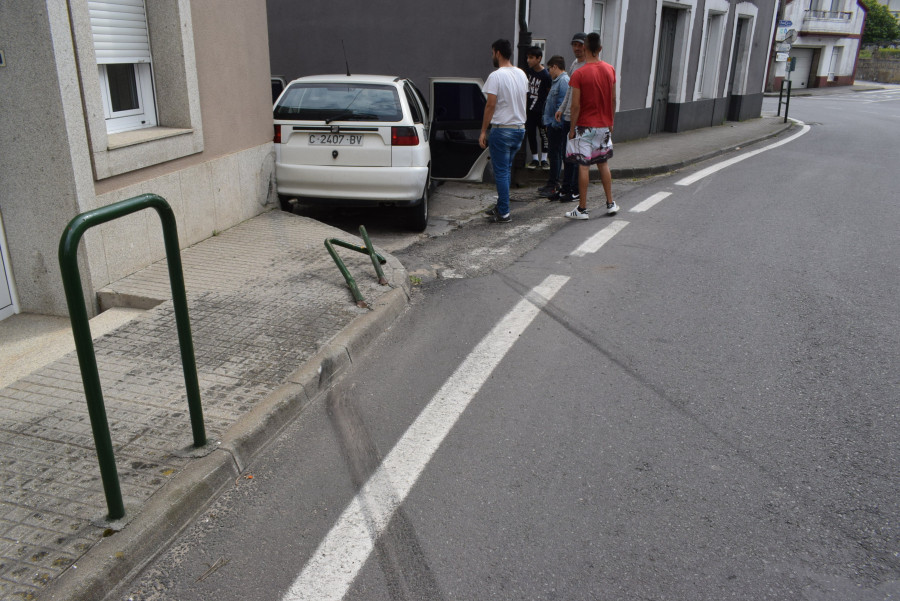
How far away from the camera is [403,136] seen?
7727 millimetres

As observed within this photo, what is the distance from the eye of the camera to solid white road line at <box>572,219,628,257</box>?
24.2 feet

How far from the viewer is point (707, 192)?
10367 mm

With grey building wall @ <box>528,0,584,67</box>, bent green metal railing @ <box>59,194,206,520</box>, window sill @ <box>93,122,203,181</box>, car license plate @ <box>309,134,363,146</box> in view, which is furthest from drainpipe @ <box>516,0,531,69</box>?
bent green metal railing @ <box>59,194,206,520</box>

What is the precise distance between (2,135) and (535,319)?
4.08m

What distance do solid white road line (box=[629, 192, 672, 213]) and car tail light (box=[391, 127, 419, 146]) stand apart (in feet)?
10.2

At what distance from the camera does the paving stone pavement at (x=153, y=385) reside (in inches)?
118

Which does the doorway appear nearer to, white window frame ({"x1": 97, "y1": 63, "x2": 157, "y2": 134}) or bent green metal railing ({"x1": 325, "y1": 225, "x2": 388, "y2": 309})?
bent green metal railing ({"x1": 325, "y1": 225, "x2": 388, "y2": 309})

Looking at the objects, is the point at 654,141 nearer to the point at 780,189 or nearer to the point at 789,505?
the point at 780,189

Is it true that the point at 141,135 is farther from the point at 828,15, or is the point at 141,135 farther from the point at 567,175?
the point at 828,15

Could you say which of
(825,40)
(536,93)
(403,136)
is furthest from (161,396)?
(825,40)

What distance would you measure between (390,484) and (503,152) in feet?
19.5

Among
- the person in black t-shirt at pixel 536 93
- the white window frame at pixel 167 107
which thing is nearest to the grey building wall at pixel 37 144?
the white window frame at pixel 167 107

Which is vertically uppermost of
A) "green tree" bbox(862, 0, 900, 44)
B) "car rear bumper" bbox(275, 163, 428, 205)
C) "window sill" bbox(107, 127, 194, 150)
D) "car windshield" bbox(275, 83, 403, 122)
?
"green tree" bbox(862, 0, 900, 44)

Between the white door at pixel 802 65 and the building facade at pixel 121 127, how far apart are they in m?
56.1
